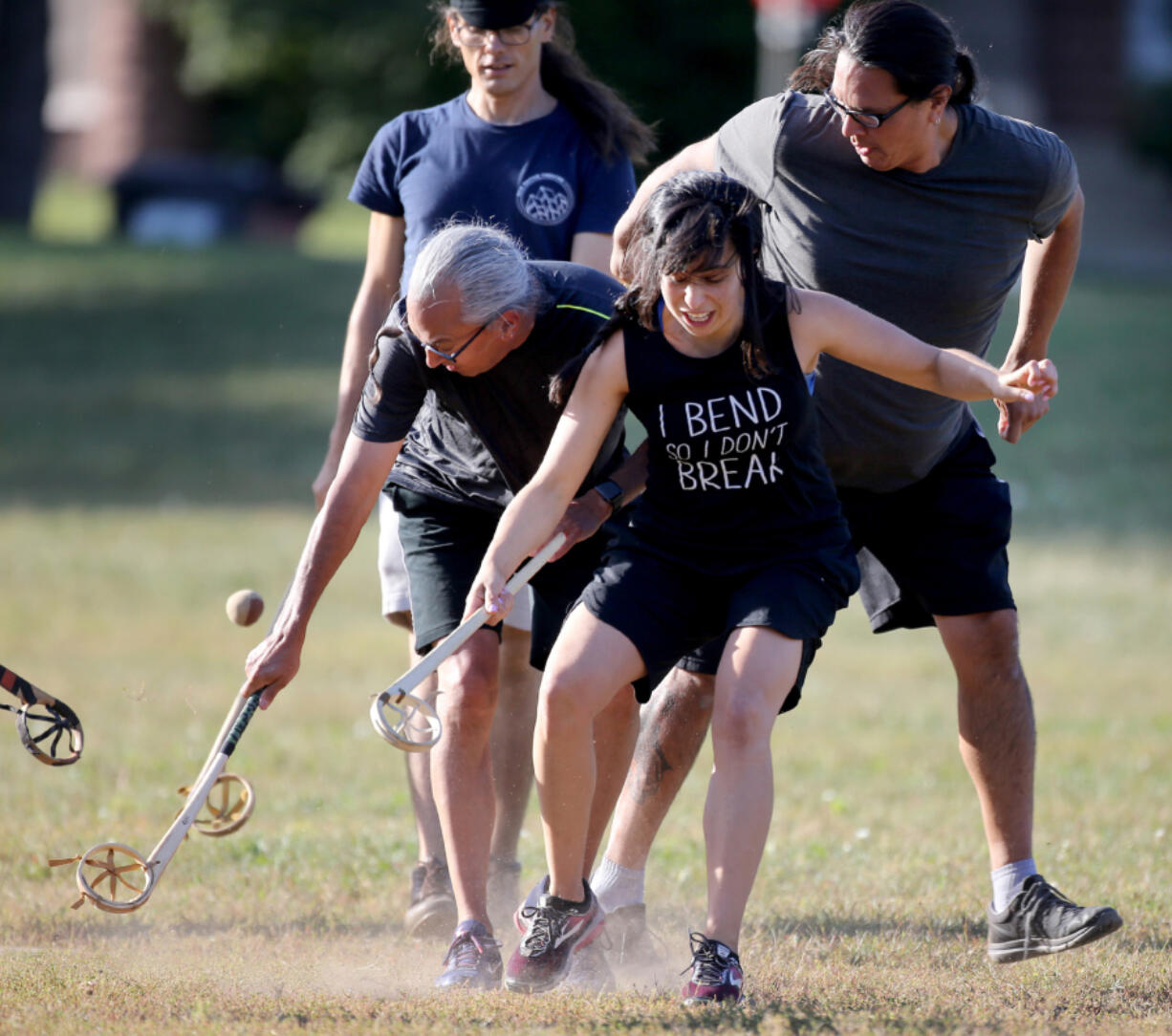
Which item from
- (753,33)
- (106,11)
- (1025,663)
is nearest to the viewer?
(1025,663)

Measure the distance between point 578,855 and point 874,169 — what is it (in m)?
1.85

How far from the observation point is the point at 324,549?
4.23 meters

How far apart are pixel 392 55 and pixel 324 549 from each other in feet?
98.3

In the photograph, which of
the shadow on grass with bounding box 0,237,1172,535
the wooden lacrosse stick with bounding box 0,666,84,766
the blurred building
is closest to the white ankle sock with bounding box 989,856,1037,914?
the wooden lacrosse stick with bounding box 0,666,84,766

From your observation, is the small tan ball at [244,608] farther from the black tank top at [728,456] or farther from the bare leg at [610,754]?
the black tank top at [728,456]

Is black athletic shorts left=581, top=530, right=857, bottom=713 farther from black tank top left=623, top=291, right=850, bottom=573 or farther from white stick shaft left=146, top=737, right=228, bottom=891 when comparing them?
white stick shaft left=146, top=737, right=228, bottom=891

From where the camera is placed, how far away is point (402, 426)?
4.25m

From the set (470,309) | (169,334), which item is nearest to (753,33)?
(169,334)

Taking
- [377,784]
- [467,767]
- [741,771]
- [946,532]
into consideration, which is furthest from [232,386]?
[741,771]

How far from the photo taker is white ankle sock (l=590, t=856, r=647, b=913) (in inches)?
177

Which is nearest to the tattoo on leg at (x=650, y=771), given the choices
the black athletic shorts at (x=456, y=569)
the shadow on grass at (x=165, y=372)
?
the black athletic shorts at (x=456, y=569)

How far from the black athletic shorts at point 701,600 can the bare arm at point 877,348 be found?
1.49 ft

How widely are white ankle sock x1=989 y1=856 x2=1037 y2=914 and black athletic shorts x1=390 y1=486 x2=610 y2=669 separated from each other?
4.49 feet

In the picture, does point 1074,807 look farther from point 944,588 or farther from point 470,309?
point 470,309
